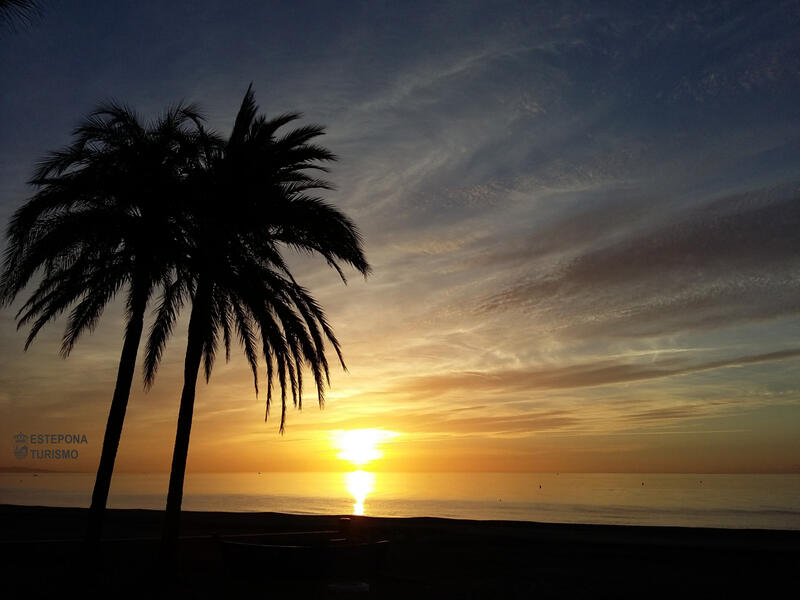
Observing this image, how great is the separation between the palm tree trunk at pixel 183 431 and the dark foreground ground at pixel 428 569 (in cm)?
75

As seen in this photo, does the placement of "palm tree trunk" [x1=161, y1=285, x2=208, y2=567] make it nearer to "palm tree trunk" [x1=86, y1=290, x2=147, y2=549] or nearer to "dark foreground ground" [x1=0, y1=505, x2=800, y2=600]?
"dark foreground ground" [x1=0, y1=505, x2=800, y2=600]

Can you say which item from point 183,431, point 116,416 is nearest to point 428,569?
point 183,431

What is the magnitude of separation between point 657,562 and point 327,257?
1525 centimetres

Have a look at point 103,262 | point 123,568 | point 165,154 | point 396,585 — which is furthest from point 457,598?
point 165,154

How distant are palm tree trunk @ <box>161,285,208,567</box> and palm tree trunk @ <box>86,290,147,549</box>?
4.48 feet

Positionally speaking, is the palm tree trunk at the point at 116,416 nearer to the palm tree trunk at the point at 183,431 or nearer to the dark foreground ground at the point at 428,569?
the dark foreground ground at the point at 428,569

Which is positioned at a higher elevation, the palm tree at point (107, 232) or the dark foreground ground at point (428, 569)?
the palm tree at point (107, 232)

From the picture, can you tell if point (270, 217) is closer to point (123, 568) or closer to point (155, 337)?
point (155, 337)

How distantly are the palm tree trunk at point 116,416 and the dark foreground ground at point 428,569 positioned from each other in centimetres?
87

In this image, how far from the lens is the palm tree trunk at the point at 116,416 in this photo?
14227 millimetres

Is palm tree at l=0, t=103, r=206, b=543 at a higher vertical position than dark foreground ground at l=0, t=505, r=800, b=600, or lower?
higher

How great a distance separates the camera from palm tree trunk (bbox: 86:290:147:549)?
14227 mm

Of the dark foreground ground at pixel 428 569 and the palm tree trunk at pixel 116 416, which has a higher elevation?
the palm tree trunk at pixel 116 416

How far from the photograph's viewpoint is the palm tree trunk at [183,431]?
14219 mm
